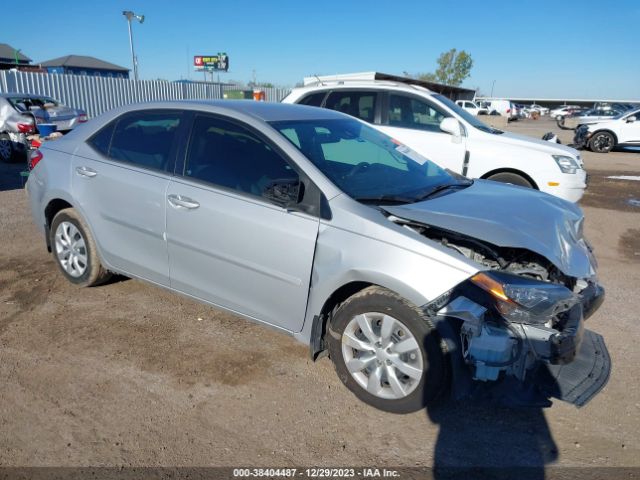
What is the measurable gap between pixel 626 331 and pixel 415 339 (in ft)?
7.52

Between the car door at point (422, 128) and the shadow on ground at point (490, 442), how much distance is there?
472 cm

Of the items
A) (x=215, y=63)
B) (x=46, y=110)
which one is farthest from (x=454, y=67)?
(x=46, y=110)

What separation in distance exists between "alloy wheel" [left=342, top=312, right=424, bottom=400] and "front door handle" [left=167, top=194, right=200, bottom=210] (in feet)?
4.51

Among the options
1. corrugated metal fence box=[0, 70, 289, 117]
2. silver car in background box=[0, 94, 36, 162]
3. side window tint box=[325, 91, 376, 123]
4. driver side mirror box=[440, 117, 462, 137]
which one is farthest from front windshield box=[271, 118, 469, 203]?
corrugated metal fence box=[0, 70, 289, 117]

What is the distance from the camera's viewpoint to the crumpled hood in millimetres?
2842

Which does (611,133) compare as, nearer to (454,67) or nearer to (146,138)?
(146,138)

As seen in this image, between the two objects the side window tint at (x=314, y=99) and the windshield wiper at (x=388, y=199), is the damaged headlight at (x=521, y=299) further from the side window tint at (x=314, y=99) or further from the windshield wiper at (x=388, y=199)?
the side window tint at (x=314, y=99)

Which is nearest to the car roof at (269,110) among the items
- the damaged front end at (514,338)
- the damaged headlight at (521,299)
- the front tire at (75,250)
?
the front tire at (75,250)

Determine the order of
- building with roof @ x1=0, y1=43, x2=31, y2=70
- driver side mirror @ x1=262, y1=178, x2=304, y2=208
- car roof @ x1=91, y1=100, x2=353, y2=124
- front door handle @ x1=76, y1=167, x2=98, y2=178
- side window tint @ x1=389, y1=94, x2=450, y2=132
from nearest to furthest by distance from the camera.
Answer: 1. driver side mirror @ x1=262, y1=178, x2=304, y2=208
2. car roof @ x1=91, y1=100, x2=353, y2=124
3. front door handle @ x1=76, y1=167, x2=98, y2=178
4. side window tint @ x1=389, y1=94, x2=450, y2=132
5. building with roof @ x1=0, y1=43, x2=31, y2=70

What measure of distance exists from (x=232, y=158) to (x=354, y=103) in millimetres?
4758

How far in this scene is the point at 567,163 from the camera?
6.82 m

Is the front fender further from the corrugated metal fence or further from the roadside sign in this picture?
the roadside sign

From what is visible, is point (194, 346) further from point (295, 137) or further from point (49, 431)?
point (295, 137)

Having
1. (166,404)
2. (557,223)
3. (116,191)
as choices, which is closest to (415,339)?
(557,223)
